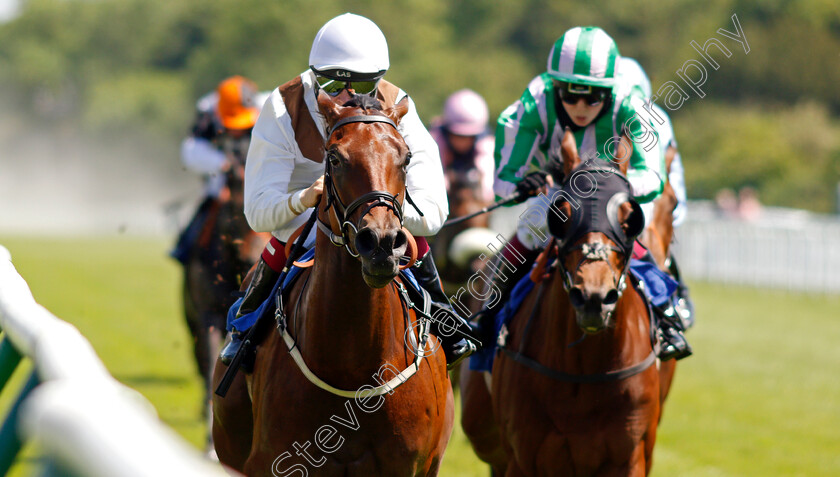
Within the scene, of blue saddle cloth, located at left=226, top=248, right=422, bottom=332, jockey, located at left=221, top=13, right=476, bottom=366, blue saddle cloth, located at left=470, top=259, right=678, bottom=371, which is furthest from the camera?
blue saddle cloth, located at left=470, top=259, right=678, bottom=371

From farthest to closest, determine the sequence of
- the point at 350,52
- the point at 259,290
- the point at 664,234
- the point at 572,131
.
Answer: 1. the point at 664,234
2. the point at 572,131
3. the point at 259,290
4. the point at 350,52

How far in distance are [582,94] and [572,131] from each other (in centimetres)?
30

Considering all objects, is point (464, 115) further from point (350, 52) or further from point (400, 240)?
point (400, 240)

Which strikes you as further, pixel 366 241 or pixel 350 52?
pixel 350 52

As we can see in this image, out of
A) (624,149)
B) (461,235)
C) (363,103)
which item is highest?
(624,149)

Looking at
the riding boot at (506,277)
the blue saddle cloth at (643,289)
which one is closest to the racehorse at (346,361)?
the blue saddle cloth at (643,289)

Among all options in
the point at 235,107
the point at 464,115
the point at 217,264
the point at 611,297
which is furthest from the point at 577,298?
the point at 464,115

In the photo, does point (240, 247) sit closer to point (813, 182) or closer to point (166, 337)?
point (166, 337)

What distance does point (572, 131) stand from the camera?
5082 mm

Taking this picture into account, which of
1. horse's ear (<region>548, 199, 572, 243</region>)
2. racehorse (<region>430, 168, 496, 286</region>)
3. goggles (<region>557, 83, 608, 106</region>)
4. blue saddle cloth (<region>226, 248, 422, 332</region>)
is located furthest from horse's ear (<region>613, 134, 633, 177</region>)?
racehorse (<region>430, 168, 496, 286</region>)

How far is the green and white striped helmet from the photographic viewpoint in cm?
470

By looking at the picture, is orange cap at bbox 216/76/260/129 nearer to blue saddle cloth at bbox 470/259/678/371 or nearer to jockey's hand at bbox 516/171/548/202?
blue saddle cloth at bbox 470/259/678/371

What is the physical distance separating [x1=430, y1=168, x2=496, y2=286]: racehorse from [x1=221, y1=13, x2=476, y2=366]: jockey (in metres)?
3.81

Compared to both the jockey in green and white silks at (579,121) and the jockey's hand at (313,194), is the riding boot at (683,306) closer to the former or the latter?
the jockey in green and white silks at (579,121)
